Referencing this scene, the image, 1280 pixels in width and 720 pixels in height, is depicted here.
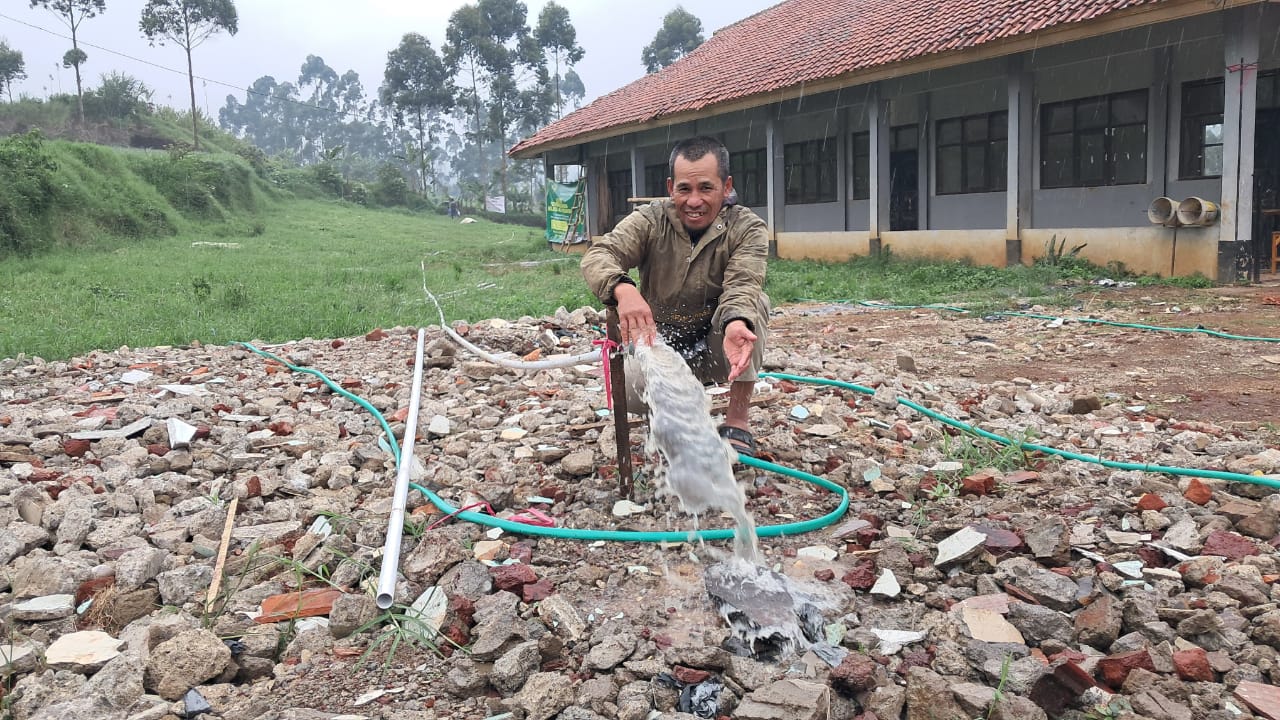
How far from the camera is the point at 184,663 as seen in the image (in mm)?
2074

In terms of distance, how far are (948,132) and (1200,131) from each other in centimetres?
363

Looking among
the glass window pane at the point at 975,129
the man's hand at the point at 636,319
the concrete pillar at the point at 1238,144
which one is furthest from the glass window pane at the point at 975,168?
the man's hand at the point at 636,319

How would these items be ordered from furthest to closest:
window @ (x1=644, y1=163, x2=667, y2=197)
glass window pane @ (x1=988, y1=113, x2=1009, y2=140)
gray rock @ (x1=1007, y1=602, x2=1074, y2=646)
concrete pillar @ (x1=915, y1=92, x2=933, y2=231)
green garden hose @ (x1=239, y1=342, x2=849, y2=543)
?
window @ (x1=644, y1=163, x2=667, y2=197), concrete pillar @ (x1=915, y1=92, x2=933, y2=231), glass window pane @ (x1=988, y1=113, x2=1009, y2=140), green garden hose @ (x1=239, y1=342, x2=849, y2=543), gray rock @ (x1=1007, y1=602, x2=1074, y2=646)

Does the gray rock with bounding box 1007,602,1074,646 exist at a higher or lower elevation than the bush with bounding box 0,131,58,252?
lower

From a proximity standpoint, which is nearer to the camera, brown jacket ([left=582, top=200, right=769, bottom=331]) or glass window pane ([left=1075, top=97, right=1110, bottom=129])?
brown jacket ([left=582, top=200, right=769, bottom=331])

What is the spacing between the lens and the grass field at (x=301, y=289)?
783cm

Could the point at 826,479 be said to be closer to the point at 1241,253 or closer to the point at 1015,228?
the point at 1241,253

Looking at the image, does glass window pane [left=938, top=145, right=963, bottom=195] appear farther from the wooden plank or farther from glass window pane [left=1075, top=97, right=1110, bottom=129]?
the wooden plank

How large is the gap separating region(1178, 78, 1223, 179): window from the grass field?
76.3 inches

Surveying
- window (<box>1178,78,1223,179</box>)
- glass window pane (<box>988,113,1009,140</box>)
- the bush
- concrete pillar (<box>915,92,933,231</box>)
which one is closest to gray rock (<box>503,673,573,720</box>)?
window (<box>1178,78,1223,179</box>)

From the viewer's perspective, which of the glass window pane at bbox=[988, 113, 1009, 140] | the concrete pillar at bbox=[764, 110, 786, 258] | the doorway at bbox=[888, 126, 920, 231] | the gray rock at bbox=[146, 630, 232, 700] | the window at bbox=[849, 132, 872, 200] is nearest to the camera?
the gray rock at bbox=[146, 630, 232, 700]

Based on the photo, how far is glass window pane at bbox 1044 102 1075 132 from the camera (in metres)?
11.6

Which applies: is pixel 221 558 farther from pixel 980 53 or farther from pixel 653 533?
pixel 980 53

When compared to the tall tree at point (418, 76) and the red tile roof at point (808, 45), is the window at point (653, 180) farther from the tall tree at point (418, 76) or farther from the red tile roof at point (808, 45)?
the tall tree at point (418, 76)
